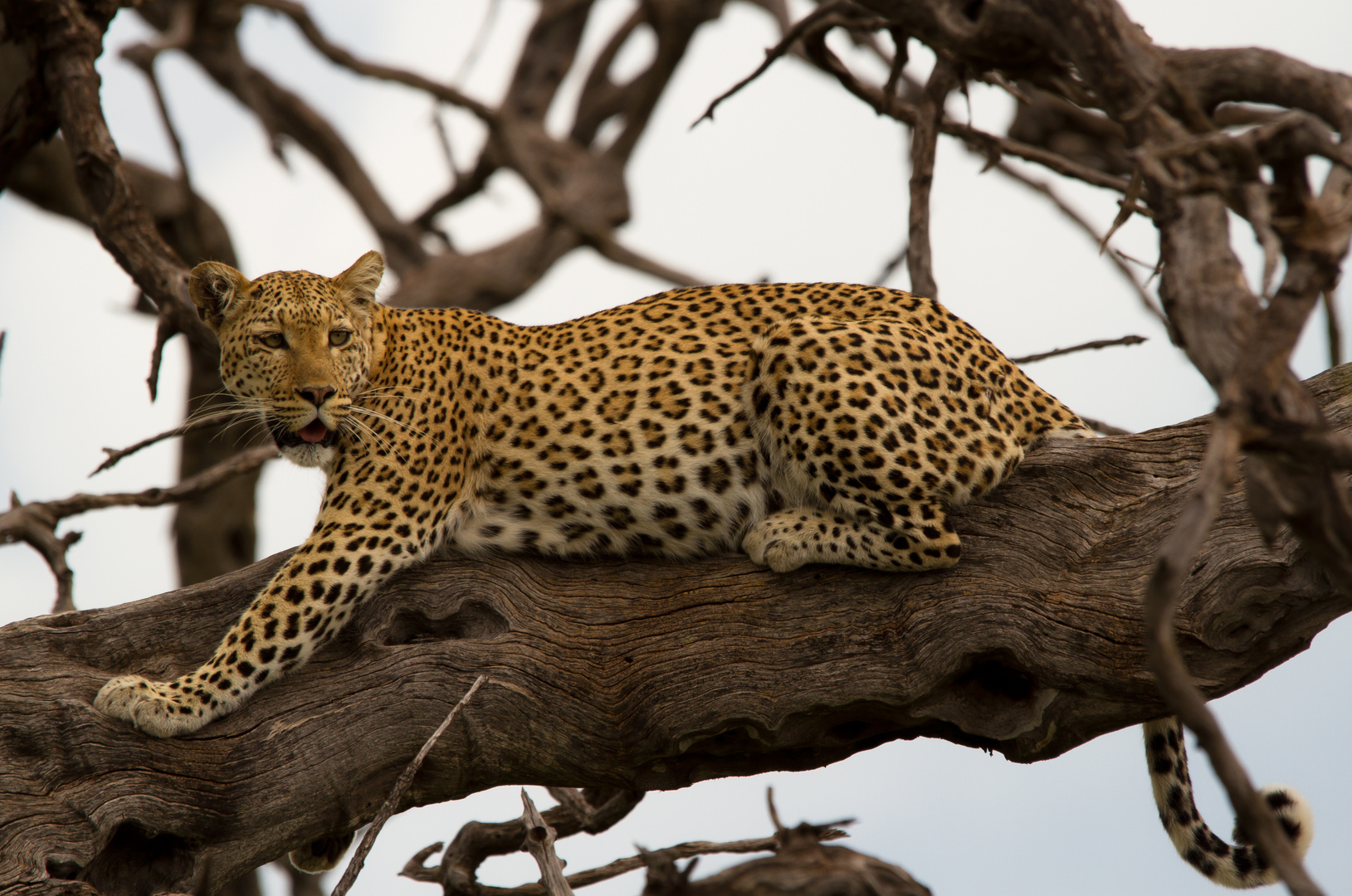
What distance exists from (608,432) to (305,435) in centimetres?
149

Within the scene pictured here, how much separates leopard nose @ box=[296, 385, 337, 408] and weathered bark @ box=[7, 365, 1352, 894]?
99 cm

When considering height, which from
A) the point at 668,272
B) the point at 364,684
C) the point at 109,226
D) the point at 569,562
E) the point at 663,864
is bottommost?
the point at 663,864

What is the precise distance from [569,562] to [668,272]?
303 inches

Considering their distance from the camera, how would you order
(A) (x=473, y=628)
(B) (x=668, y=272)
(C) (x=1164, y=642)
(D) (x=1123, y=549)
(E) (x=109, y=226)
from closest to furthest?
(C) (x=1164, y=642), (D) (x=1123, y=549), (A) (x=473, y=628), (E) (x=109, y=226), (B) (x=668, y=272)

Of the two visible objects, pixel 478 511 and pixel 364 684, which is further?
pixel 478 511

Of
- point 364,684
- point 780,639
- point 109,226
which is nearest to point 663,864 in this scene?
point 780,639

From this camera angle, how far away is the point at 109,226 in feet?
27.1

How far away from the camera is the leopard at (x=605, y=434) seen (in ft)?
20.5

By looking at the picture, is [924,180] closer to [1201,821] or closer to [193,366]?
[1201,821]

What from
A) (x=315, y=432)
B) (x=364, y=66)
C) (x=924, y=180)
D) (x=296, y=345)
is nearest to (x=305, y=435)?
(x=315, y=432)

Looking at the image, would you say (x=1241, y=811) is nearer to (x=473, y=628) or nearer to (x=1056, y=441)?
(x=1056, y=441)

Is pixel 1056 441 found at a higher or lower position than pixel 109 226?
lower

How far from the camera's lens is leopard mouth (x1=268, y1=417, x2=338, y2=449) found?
657cm

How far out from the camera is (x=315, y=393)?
641cm
